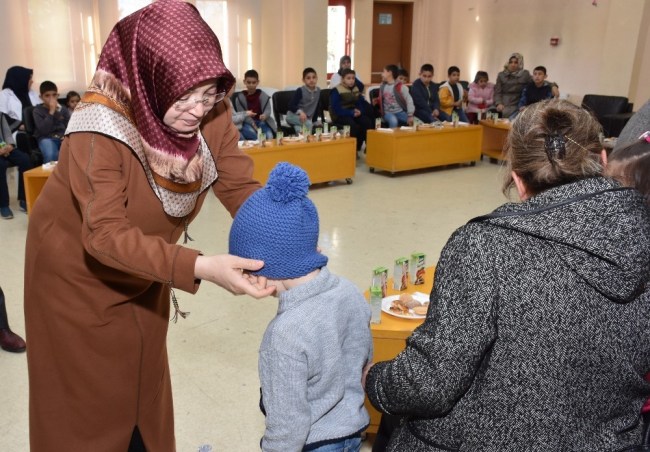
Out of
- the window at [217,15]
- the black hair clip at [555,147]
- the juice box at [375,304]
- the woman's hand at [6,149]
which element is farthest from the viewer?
the window at [217,15]

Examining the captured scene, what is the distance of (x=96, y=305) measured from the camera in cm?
156

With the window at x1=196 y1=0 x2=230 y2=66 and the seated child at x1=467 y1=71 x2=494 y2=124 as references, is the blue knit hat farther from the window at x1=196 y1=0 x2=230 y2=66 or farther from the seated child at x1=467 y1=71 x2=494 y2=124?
the window at x1=196 y1=0 x2=230 y2=66

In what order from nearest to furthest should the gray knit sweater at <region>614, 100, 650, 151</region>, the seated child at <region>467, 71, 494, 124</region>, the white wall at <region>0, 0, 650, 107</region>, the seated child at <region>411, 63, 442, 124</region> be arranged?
the gray knit sweater at <region>614, 100, 650, 151</region> < the seated child at <region>411, 63, 442, 124</region> < the white wall at <region>0, 0, 650, 107</region> < the seated child at <region>467, 71, 494, 124</region>

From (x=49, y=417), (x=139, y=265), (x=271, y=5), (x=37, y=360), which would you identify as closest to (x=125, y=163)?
(x=139, y=265)

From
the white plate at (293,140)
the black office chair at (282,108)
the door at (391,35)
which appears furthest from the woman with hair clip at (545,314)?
the door at (391,35)

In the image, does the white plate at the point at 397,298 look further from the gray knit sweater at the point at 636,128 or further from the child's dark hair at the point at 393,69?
the child's dark hair at the point at 393,69

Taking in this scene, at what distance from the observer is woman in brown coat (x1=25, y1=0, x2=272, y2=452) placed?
134 centimetres

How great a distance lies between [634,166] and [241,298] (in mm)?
2723

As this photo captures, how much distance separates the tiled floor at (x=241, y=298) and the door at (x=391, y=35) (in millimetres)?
6578

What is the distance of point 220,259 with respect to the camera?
1.31 metres

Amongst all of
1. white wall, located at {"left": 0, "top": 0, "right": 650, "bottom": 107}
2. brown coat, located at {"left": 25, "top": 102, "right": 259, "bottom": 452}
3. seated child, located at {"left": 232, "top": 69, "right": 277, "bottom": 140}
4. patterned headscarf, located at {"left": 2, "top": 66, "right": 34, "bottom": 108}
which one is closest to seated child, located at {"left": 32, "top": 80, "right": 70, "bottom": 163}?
patterned headscarf, located at {"left": 2, "top": 66, "right": 34, "bottom": 108}

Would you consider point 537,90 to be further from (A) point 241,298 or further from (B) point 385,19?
(A) point 241,298

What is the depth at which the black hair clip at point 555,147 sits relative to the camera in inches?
47.3

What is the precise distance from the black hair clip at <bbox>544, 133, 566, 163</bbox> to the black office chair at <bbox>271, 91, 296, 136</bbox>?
24.6 feet
